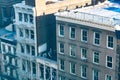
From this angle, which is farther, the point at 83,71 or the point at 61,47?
the point at 61,47

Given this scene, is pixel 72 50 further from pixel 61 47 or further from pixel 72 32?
pixel 72 32

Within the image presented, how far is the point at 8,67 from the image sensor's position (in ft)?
275

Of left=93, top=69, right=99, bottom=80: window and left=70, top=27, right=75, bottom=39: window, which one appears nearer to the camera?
left=93, top=69, right=99, bottom=80: window

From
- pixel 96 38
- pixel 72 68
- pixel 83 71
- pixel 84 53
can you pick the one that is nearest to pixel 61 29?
pixel 84 53

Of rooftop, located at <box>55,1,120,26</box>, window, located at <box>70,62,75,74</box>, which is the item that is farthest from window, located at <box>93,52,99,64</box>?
rooftop, located at <box>55,1,120,26</box>

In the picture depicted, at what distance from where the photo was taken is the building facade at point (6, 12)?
308 ft

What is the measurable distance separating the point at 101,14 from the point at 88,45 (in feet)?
21.0

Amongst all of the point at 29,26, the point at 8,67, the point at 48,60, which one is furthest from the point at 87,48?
the point at 8,67

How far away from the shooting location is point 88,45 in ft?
207

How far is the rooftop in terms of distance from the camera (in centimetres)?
6087

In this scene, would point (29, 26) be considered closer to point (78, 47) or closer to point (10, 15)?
point (78, 47)

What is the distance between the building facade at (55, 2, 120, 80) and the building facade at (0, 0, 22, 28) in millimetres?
29927

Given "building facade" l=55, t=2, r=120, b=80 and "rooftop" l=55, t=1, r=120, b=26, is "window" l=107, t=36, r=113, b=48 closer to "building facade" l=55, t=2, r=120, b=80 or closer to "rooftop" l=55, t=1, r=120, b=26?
"building facade" l=55, t=2, r=120, b=80

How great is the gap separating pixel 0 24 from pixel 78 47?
36.6 m
